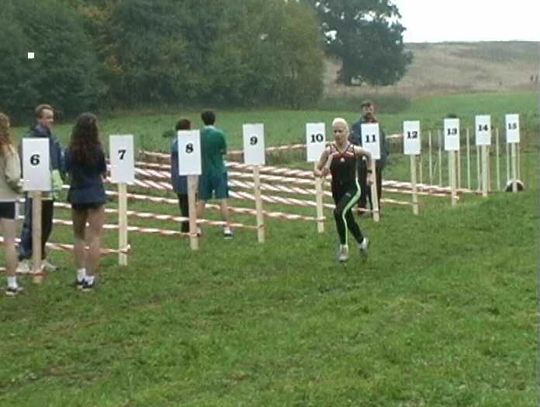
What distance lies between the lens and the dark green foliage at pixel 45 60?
177 ft

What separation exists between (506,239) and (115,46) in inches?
1999

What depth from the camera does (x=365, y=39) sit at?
3533 inches

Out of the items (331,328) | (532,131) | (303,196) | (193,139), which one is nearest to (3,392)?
(331,328)

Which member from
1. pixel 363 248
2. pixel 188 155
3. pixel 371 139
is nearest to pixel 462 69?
pixel 371 139

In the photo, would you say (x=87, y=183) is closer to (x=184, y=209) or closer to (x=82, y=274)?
(x=82, y=274)

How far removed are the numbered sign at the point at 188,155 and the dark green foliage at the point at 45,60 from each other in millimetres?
39107

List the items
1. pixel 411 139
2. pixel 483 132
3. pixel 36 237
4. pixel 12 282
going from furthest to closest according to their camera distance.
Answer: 1. pixel 483 132
2. pixel 411 139
3. pixel 36 237
4. pixel 12 282

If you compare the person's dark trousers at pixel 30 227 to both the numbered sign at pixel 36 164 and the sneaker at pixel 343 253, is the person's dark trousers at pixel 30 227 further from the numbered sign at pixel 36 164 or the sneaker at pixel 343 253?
the sneaker at pixel 343 253

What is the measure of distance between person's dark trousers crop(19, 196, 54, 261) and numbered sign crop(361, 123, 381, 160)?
5.52 metres

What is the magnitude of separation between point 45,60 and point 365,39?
1445 inches

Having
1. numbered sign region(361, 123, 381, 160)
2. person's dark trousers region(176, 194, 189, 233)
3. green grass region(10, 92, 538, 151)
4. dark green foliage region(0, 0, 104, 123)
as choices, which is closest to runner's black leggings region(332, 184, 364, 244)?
numbered sign region(361, 123, 381, 160)

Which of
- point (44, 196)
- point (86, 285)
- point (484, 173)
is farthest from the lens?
point (484, 173)

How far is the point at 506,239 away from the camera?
51.7 ft

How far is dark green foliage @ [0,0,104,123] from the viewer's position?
177ft
